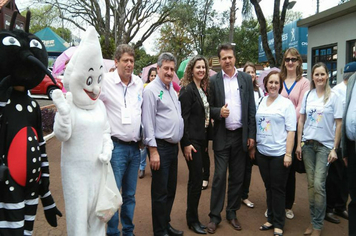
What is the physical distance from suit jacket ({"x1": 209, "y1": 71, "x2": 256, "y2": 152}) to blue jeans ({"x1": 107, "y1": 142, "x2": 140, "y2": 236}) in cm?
116

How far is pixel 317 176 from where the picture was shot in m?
4.04

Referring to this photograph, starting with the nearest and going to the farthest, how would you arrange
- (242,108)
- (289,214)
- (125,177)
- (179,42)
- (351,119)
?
(351,119), (125,177), (242,108), (289,214), (179,42)

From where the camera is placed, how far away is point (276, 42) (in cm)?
1034

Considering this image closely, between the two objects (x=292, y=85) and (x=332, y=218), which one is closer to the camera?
(x=332, y=218)

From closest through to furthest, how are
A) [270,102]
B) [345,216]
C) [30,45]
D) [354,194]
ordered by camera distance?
[30,45] < [354,194] < [270,102] < [345,216]

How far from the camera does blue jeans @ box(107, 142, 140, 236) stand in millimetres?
3549

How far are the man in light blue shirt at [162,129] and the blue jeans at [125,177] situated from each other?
0.20m

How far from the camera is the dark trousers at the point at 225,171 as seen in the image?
4281 millimetres

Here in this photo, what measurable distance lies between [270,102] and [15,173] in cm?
311

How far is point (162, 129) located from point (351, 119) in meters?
2.06

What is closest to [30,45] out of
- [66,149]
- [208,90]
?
[66,149]

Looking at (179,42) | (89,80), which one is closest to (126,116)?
(89,80)

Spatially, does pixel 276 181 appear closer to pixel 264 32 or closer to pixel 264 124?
pixel 264 124

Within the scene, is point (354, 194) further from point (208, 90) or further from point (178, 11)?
point (178, 11)
